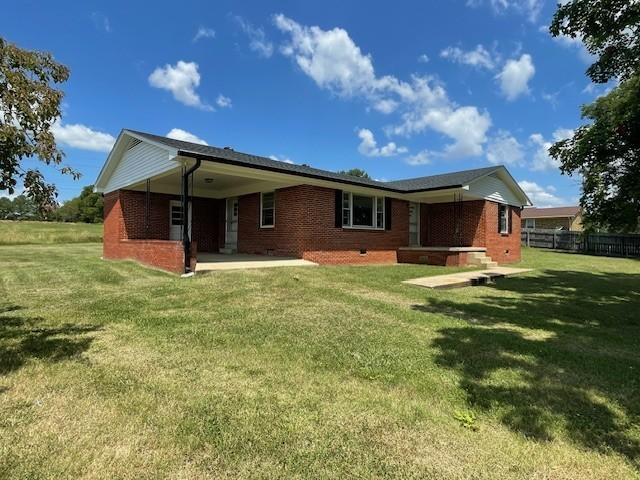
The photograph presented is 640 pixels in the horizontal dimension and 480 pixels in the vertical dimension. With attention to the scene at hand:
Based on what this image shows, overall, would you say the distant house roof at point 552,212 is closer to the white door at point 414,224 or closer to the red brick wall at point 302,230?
the red brick wall at point 302,230

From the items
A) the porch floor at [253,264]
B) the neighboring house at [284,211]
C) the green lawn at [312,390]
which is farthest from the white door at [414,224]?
the green lawn at [312,390]

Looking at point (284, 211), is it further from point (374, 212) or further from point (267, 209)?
point (374, 212)

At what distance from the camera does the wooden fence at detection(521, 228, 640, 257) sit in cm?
2562

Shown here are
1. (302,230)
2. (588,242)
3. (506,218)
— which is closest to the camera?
(302,230)

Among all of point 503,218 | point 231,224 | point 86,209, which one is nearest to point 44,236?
point 231,224

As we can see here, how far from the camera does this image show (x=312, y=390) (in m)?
3.49

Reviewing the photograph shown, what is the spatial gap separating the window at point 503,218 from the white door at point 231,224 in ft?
Answer: 37.6

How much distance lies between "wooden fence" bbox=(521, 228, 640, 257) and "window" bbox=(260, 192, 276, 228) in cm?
1874

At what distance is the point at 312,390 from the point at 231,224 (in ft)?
45.4

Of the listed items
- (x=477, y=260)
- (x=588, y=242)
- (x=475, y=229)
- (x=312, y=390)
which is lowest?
(x=312, y=390)

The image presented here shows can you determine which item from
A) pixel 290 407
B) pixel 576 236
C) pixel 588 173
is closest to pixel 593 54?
pixel 588 173

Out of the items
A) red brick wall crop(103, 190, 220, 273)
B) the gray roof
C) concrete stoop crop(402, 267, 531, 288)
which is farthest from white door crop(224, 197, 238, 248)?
concrete stoop crop(402, 267, 531, 288)

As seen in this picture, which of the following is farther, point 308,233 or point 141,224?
point 141,224

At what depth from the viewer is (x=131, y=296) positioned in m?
Result: 7.47
